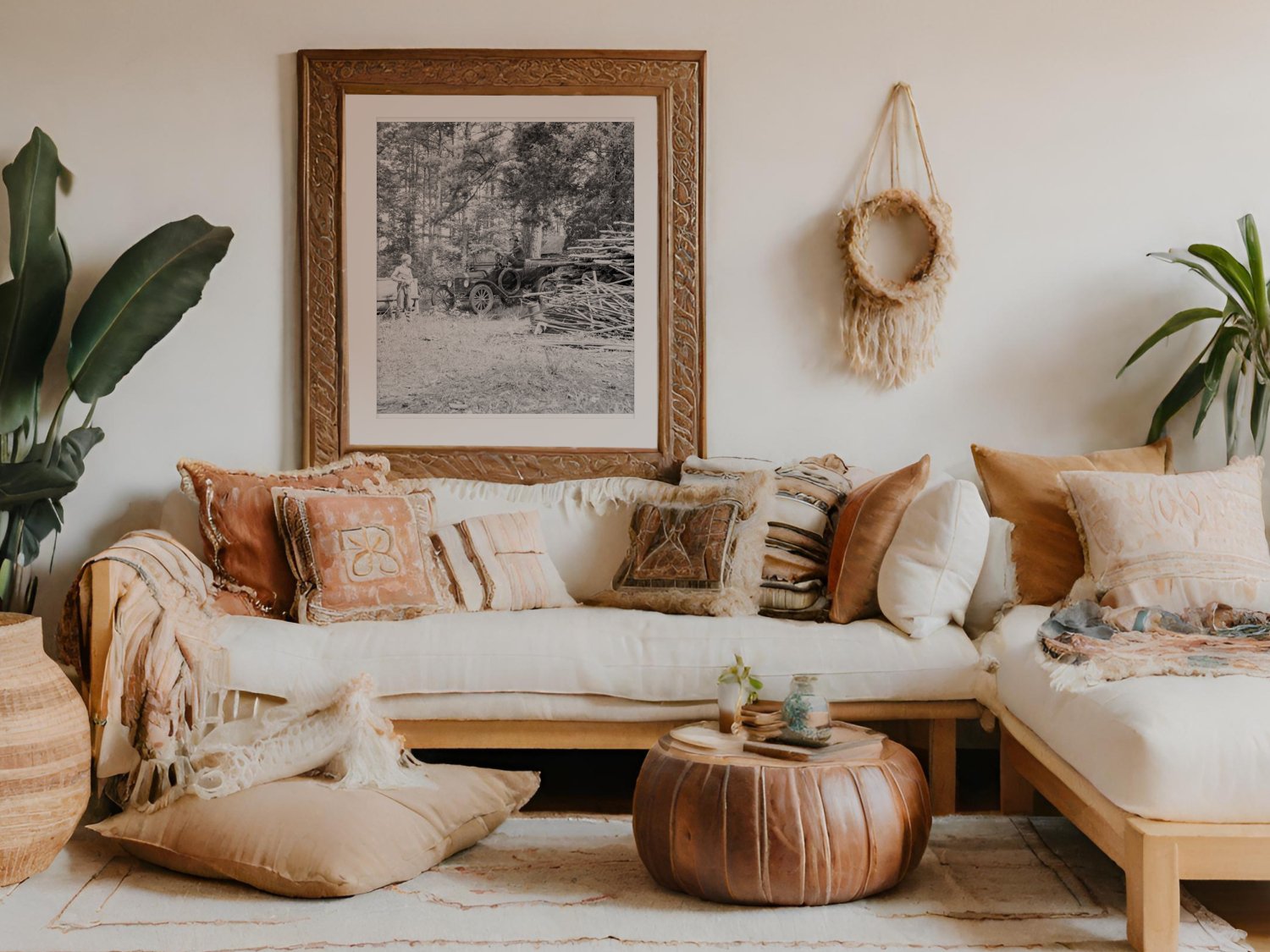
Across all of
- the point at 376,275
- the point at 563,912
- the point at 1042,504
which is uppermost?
the point at 376,275

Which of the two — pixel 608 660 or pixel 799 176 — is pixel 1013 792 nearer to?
pixel 608 660

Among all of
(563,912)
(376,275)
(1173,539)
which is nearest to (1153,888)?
(563,912)

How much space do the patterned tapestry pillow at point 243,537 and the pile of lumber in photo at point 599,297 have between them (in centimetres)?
105

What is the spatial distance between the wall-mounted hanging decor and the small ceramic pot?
1.36 m

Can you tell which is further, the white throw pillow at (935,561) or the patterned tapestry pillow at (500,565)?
the patterned tapestry pillow at (500,565)

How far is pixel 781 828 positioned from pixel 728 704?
0.36 metres

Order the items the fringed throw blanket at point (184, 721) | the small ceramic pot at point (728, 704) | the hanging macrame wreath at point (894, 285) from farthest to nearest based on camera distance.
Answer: the hanging macrame wreath at point (894, 285), the fringed throw blanket at point (184, 721), the small ceramic pot at point (728, 704)

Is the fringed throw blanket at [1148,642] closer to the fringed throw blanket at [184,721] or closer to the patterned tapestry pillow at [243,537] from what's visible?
the fringed throw blanket at [184,721]

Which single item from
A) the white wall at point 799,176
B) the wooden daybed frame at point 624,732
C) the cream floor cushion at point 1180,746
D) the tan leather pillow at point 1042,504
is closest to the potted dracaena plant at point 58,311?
the white wall at point 799,176

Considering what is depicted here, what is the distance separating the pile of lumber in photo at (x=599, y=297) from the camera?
371 cm

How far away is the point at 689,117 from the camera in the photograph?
3.69 m

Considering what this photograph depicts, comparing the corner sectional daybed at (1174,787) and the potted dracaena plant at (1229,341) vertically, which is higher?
the potted dracaena plant at (1229,341)

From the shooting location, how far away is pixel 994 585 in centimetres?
325

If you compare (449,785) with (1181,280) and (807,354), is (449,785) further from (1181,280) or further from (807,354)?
(1181,280)
